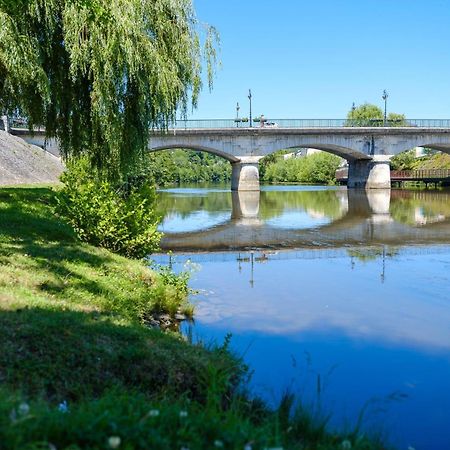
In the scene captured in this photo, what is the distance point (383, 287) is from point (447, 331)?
10.6 feet

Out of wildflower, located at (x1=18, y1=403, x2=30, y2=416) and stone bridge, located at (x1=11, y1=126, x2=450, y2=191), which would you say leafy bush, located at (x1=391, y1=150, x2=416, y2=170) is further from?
wildflower, located at (x1=18, y1=403, x2=30, y2=416)

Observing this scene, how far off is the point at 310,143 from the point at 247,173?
23.2 feet

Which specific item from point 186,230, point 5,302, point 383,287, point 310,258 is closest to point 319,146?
point 186,230

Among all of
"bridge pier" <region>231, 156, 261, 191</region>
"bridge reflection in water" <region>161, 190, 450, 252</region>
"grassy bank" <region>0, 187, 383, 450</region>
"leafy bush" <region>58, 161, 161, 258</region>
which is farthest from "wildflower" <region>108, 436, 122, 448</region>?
"bridge pier" <region>231, 156, 261, 191</region>

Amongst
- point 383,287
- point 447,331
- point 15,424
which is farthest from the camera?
point 383,287

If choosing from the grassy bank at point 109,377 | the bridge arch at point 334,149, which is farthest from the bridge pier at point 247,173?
the grassy bank at point 109,377

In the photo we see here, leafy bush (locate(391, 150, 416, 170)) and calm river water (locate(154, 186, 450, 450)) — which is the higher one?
leafy bush (locate(391, 150, 416, 170))

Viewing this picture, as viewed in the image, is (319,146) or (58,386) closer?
(58,386)

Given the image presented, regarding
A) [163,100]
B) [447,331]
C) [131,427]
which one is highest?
[163,100]

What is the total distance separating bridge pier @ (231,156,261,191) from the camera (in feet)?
178

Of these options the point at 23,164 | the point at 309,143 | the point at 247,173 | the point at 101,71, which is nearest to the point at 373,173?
the point at 309,143

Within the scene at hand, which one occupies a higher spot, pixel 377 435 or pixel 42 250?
pixel 42 250

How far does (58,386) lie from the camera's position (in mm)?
4637

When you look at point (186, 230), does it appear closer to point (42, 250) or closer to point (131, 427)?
point (42, 250)
